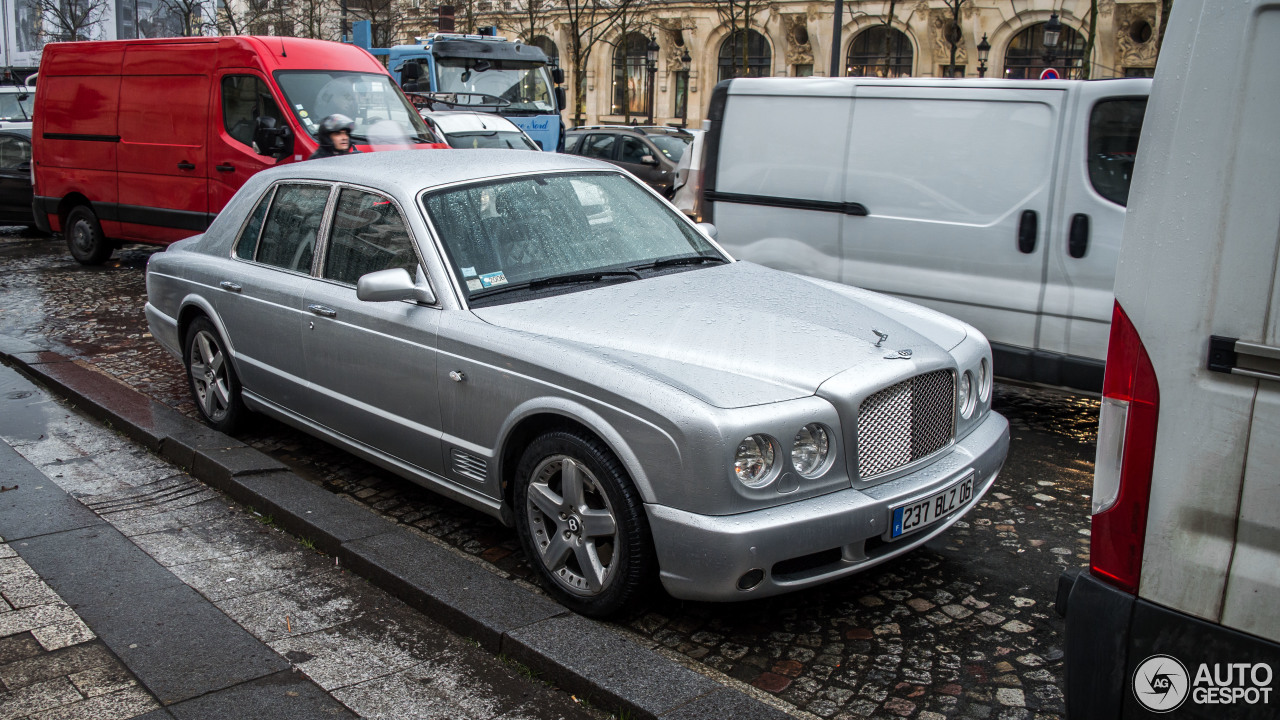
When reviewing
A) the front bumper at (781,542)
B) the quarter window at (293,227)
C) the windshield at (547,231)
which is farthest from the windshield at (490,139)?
the front bumper at (781,542)

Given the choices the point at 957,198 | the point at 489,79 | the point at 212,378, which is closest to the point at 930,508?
the point at 957,198

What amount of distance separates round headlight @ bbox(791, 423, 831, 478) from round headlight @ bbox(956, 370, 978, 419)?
924 millimetres

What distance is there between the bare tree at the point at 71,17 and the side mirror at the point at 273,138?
94.8 feet

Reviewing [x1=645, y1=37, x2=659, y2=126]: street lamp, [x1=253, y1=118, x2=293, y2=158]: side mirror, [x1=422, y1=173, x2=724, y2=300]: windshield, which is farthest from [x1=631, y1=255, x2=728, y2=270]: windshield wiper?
[x1=645, y1=37, x2=659, y2=126]: street lamp

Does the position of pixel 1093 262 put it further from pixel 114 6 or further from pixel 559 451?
pixel 114 6

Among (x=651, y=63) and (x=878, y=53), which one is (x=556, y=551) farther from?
(x=878, y=53)

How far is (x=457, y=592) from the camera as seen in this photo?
3951 mm

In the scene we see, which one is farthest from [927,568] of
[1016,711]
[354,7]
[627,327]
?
[354,7]

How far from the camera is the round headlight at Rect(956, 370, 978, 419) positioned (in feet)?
13.9

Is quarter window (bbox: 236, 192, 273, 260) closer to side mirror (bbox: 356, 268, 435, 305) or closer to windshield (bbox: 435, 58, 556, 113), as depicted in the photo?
side mirror (bbox: 356, 268, 435, 305)

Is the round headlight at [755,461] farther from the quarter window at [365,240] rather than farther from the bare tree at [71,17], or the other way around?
the bare tree at [71,17]

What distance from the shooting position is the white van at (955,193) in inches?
234

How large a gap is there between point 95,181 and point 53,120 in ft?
3.16

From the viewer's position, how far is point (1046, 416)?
6.59 m
